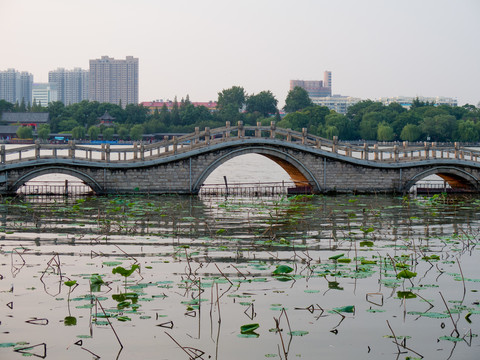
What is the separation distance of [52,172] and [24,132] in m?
85.7

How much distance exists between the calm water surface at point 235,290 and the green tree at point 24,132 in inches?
3622

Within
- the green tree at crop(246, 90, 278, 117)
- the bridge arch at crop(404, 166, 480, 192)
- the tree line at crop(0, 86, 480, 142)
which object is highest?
the green tree at crop(246, 90, 278, 117)

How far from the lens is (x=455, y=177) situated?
35.9 m

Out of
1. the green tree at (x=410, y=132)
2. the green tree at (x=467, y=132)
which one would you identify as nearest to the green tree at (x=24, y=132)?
the green tree at (x=410, y=132)

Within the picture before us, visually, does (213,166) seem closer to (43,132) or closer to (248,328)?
(248,328)

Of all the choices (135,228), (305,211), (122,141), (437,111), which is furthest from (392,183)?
(437,111)

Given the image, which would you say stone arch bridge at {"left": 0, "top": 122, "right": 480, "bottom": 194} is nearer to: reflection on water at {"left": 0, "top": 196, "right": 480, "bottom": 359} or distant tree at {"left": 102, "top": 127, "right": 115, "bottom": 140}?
reflection on water at {"left": 0, "top": 196, "right": 480, "bottom": 359}

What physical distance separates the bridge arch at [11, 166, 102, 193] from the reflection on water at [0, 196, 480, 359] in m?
6.54

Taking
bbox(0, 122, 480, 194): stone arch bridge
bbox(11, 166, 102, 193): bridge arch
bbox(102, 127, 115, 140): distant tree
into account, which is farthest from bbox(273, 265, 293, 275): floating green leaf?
bbox(102, 127, 115, 140): distant tree

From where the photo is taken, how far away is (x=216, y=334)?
1009 cm

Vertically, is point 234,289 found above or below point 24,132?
below

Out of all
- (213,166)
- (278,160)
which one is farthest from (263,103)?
(213,166)

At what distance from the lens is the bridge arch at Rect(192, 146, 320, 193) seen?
101ft

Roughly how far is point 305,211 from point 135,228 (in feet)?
25.4
